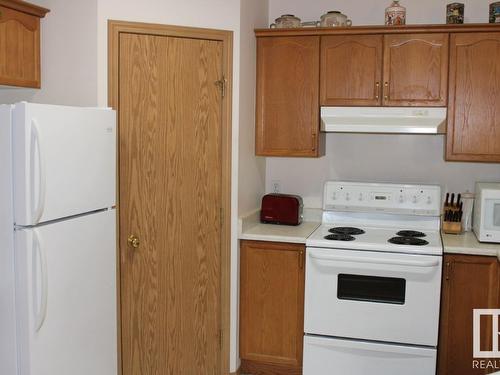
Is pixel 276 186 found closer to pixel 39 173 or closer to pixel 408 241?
pixel 408 241

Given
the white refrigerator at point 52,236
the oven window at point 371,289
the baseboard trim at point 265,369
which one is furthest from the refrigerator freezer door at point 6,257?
the oven window at point 371,289

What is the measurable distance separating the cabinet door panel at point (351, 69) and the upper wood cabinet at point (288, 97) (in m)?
0.07

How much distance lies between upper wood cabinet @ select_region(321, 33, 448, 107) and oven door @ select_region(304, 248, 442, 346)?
0.98 metres

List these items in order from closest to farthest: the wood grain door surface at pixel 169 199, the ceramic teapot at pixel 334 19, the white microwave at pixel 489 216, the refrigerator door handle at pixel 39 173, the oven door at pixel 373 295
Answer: the refrigerator door handle at pixel 39 173 → the wood grain door surface at pixel 169 199 → the oven door at pixel 373 295 → the white microwave at pixel 489 216 → the ceramic teapot at pixel 334 19

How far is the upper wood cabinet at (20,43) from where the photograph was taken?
2.92m

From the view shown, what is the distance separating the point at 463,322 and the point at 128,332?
1857mm

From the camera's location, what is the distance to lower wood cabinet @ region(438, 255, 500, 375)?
3.27m

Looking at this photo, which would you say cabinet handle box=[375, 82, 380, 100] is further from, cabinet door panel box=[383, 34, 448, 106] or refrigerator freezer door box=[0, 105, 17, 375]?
refrigerator freezer door box=[0, 105, 17, 375]

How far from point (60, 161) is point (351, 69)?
2.00 meters

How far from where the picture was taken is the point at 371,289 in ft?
11.2

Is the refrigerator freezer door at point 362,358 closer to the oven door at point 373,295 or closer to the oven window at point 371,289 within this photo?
the oven door at point 373,295

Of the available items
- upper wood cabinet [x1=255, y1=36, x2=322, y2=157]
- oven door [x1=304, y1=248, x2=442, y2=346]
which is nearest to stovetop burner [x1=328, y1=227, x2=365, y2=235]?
oven door [x1=304, y1=248, x2=442, y2=346]

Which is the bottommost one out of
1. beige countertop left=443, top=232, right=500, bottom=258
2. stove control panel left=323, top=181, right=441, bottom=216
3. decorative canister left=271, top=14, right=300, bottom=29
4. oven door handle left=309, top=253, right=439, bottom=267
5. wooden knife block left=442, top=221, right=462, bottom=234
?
oven door handle left=309, top=253, right=439, bottom=267

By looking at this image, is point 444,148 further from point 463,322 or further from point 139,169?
point 139,169
